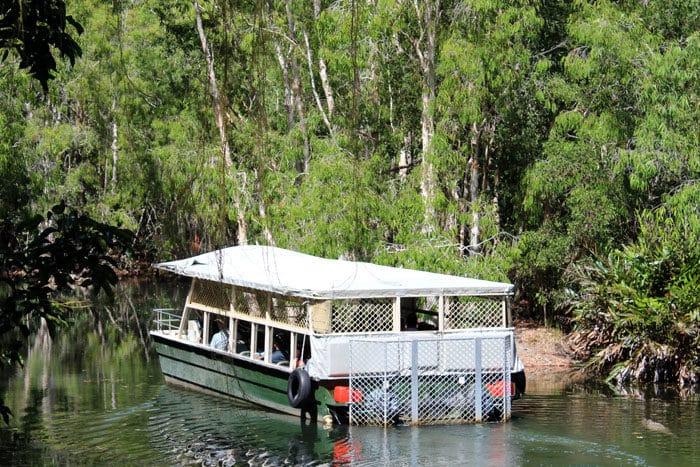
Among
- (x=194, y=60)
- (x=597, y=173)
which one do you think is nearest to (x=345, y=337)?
(x=597, y=173)

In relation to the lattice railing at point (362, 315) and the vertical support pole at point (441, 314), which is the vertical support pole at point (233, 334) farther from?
the vertical support pole at point (441, 314)

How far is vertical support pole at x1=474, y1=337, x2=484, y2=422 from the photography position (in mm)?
15555

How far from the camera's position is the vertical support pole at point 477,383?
15.6m

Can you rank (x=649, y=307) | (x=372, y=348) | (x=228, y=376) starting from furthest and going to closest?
(x=649, y=307)
(x=228, y=376)
(x=372, y=348)

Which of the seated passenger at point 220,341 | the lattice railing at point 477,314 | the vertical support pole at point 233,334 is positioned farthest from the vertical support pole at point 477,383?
the seated passenger at point 220,341

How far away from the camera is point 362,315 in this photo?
16.1 metres

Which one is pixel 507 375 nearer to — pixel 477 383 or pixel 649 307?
pixel 477 383

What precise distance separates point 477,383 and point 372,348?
65.6 inches

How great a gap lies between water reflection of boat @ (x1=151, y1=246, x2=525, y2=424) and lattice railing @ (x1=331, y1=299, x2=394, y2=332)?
15 millimetres

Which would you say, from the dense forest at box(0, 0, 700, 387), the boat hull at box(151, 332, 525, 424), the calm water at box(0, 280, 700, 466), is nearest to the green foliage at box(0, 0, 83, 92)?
the boat hull at box(151, 332, 525, 424)

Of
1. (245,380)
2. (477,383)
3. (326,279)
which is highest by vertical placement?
(326,279)

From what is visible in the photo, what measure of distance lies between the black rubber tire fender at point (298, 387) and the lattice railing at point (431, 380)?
720mm

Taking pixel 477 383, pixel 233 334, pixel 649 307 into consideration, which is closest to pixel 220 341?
pixel 233 334

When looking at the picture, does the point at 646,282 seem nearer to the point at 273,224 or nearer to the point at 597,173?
the point at 597,173
